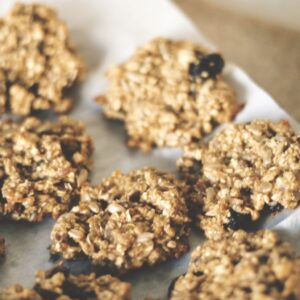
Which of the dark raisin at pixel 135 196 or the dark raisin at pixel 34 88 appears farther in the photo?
the dark raisin at pixel 34 88

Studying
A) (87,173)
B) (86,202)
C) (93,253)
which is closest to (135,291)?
(93,253)

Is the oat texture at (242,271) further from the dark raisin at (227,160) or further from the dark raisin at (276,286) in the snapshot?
the dark raisin at (227,160)

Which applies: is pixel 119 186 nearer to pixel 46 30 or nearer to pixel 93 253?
pixel 93 253

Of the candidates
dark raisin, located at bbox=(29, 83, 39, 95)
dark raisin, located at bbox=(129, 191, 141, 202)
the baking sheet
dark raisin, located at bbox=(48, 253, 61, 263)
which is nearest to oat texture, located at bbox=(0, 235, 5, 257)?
the baking sheet

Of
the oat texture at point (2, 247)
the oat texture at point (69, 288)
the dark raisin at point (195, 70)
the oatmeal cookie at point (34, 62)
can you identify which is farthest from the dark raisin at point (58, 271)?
the dark raisin at point (195, 70)

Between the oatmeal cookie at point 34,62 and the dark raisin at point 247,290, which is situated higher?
the oatmeal cookie at point 34,62

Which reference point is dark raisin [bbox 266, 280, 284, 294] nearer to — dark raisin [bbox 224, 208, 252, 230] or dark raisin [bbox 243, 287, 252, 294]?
dark raisin [bbox 243, 287, 252, 294]

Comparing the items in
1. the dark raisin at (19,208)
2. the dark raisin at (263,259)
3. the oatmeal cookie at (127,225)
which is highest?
the dark raisin at (263,259)
